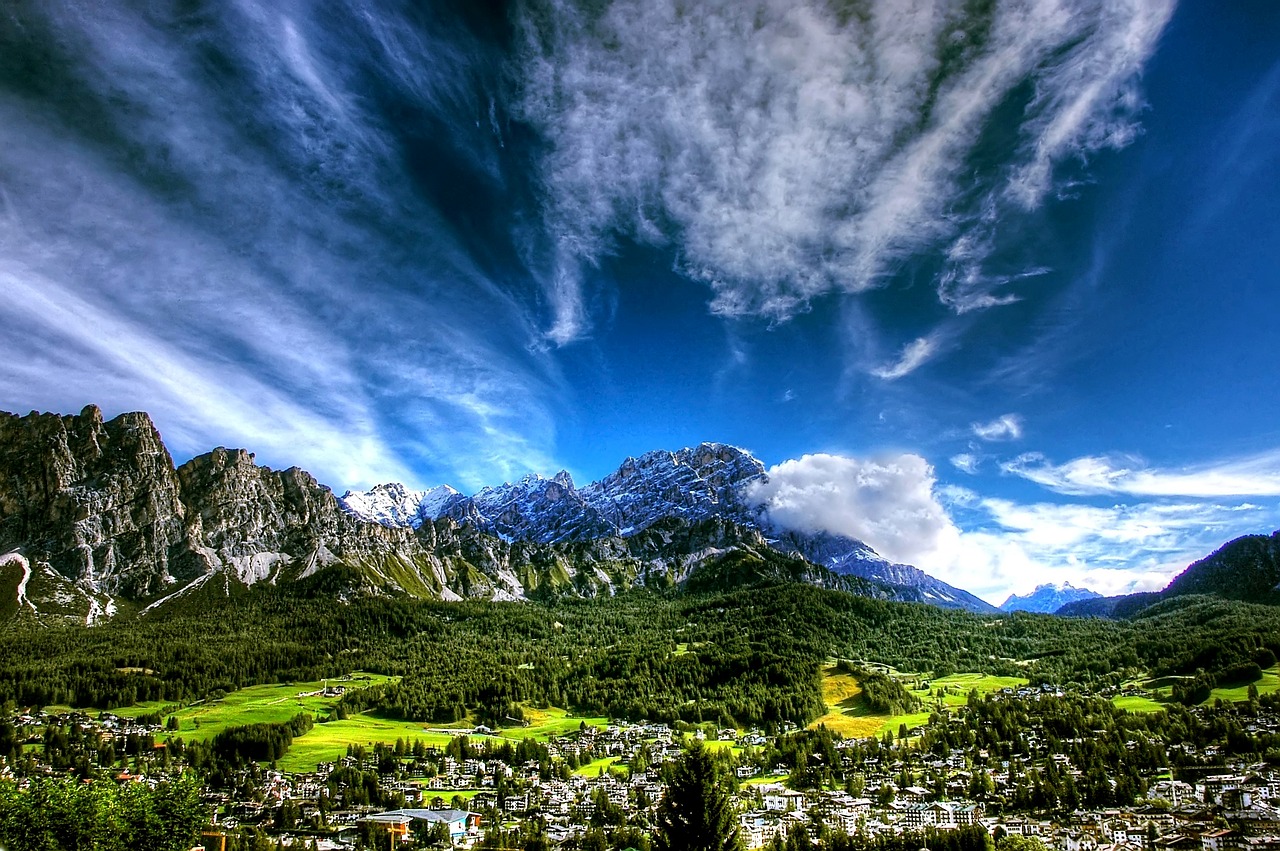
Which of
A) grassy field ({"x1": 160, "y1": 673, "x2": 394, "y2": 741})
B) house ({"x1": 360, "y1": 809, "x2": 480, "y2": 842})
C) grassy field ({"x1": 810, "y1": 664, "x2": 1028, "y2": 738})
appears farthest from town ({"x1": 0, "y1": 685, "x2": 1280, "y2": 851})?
grassy field ({"x1": 160, "y1": 673, "x2": 394, "y2": 741})

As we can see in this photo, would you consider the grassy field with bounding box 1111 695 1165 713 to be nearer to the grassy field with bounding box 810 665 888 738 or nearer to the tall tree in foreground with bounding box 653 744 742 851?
the grassy field with bounding box 810 665 888 738

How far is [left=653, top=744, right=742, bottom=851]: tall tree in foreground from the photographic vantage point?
41434mm

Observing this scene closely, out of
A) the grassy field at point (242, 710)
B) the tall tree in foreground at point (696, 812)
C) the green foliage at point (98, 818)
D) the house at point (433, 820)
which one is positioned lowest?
the house at point (433, 820)

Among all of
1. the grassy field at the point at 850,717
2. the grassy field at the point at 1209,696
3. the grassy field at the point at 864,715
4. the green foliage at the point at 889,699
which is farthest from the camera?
the green foliage at the point at 889,699

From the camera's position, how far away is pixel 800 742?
149 m

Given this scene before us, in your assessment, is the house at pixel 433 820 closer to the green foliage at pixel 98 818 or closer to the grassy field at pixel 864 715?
the green foliage at pixel 98 818

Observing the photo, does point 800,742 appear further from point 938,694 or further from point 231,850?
point 231,850

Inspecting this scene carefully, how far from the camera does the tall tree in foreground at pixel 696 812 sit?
41.4 meters

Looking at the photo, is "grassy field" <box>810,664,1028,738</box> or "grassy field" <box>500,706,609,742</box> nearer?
"grassy field" <box>810,664,1028,738</box>

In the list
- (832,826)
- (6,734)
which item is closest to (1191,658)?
(832,826)

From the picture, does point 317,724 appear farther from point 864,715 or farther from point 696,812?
point 696,812

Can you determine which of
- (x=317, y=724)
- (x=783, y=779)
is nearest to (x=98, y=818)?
(x=783, y=779)

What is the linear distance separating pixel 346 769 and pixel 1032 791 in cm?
11179

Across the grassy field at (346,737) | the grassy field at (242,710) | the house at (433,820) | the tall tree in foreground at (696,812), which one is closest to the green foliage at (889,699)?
the grassy field at (346,737)
